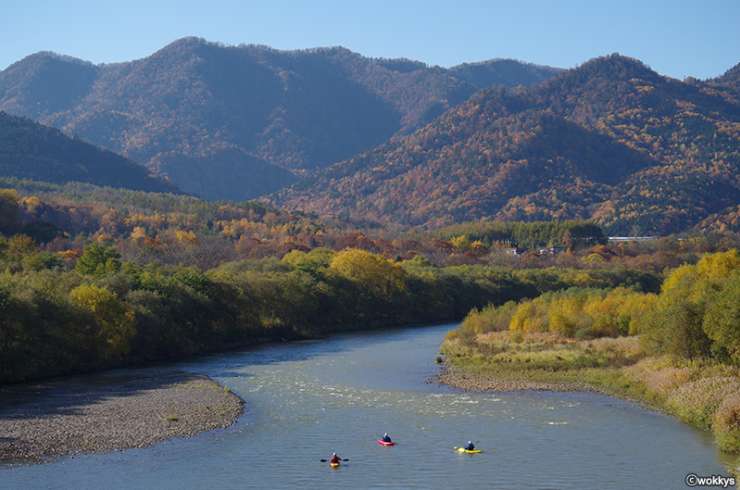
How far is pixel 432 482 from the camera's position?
41.7 metres

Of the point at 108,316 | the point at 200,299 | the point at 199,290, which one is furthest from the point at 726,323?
the point at 199,290

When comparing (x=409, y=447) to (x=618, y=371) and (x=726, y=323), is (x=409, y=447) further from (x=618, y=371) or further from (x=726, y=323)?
(x=618, y=371)

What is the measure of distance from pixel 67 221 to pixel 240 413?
150180mm

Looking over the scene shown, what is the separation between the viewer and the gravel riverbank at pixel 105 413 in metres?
49.4

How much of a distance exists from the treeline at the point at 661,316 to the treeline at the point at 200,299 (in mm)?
20923

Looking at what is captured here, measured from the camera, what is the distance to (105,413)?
2243 inches

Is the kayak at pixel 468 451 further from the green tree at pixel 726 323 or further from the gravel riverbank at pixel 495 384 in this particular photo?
the green tree at pixel 726 323

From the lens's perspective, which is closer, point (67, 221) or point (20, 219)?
point (20, 219)

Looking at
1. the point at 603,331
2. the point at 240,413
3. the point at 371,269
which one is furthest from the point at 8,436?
the point at 371,269

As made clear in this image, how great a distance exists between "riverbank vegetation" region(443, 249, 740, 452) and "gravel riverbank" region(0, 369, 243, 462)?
64.4 feet

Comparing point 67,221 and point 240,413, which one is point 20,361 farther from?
point 67,221

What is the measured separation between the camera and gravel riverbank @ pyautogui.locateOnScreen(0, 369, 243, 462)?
162 ft

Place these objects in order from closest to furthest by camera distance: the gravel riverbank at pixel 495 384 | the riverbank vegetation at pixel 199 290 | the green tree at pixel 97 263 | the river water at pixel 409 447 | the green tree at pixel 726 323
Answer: the river water at pixel 409 447, the green tree at pixel 726 323, the gravel riverbank at pixel 495 384, the riverbank vegetation at pixel 199 290, the green tree at pixel 97 263

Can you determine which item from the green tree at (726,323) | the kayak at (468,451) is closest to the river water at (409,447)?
the kayak at (468,451)
